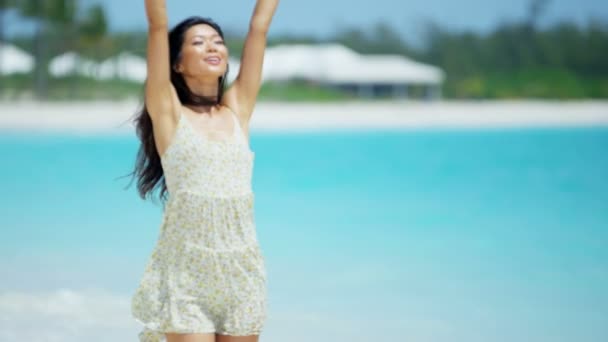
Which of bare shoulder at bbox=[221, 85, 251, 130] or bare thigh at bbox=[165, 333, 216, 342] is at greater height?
bare shoulder at bbox=[221, 85, 251, 130]

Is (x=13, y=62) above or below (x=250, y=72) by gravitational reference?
above

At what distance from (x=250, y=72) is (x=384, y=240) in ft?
15.3

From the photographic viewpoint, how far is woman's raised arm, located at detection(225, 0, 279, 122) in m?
2.53

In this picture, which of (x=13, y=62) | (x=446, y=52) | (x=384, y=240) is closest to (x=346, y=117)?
(x=384, y=240)

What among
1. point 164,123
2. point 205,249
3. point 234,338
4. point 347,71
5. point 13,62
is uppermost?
point 347,71

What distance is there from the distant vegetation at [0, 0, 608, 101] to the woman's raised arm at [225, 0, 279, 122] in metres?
30.6

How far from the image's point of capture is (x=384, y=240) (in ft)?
23.1

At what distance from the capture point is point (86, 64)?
37.8 meters

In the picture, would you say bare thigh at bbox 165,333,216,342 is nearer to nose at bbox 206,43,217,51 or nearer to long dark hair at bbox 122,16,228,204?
long dark hair at bbox 122,16,228,204

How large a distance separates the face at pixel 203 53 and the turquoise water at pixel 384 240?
7.33ft

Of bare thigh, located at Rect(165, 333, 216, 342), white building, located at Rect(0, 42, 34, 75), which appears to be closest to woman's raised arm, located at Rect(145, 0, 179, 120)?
bare thigh, located at Rect(165, 333, 216, 342)

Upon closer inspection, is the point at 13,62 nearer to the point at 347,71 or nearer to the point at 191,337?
the point at 347,71

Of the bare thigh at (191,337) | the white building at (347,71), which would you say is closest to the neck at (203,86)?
the bare thigh at (191,337)

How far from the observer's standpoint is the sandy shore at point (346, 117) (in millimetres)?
21906
